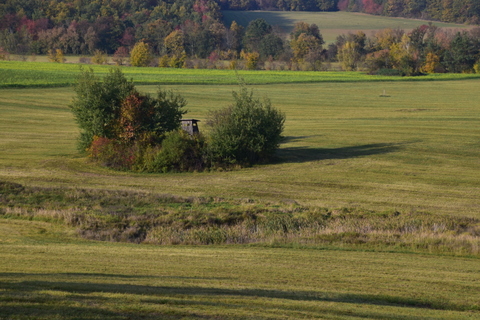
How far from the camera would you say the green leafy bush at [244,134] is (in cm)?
4181

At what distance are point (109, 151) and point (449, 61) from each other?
109831 mm

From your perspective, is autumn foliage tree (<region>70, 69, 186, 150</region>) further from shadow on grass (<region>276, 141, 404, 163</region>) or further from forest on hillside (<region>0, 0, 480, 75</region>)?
forest on hillside (<region>0, 0, 480, 75</region>)

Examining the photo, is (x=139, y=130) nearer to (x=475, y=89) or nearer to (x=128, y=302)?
(x=128, y=302)

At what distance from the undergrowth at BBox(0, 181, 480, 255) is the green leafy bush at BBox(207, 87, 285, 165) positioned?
9.97m

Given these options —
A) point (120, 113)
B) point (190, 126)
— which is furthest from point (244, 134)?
point (120, 113)

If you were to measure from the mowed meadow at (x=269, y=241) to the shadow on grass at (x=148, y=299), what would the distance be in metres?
0.04

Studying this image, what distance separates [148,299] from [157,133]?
99.1 ft

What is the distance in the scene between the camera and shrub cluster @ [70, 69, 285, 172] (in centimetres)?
4128

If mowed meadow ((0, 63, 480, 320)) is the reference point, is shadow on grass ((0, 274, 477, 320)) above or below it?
above

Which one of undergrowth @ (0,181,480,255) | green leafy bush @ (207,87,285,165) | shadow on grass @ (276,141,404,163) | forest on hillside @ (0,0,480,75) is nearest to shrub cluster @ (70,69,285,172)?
green leafy bush @ (207,87,285,165)

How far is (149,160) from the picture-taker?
→ 134 ft

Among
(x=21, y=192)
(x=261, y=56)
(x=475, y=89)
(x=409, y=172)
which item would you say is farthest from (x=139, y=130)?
(x=261, y=56)

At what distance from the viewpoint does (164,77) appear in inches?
4434

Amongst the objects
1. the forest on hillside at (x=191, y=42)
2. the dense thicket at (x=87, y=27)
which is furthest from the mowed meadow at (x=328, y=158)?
the dense thicket at (x=87, y=27)
